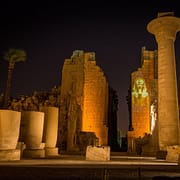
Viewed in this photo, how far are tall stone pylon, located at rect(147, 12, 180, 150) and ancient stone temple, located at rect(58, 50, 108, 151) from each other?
Result: 36.0 feet

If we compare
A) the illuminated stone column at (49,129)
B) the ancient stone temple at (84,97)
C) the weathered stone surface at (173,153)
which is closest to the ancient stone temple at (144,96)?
the ancient stone temple at (84,97)

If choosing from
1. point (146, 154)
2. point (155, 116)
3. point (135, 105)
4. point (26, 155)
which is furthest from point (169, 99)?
point (135, 105)

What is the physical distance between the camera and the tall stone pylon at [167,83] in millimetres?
14516

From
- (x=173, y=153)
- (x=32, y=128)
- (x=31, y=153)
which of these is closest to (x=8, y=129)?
→ (x=32, y=128)

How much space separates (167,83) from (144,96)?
42.7 feet

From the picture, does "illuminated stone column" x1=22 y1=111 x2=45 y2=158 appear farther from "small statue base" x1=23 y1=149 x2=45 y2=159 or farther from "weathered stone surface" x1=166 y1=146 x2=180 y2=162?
"weathered stone surface" x1=166 y1=146 x2=180 y2=162

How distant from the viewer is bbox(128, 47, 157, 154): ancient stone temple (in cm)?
2700

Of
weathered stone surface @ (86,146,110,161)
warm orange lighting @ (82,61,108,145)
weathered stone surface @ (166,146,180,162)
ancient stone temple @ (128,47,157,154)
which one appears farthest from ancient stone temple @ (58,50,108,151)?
weathered stone surface @ (86,146,110,161)

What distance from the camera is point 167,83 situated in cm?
1493

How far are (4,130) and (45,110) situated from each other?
5.30 metres

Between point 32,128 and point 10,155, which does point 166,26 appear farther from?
point 10,155

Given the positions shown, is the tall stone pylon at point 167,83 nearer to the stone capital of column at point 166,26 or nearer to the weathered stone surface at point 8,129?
the stone capital of column at point 166,26

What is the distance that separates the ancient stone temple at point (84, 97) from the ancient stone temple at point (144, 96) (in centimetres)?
303

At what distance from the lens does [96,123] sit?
1083 inches
